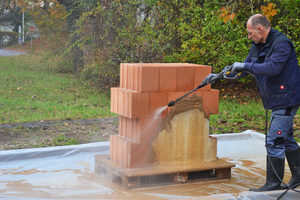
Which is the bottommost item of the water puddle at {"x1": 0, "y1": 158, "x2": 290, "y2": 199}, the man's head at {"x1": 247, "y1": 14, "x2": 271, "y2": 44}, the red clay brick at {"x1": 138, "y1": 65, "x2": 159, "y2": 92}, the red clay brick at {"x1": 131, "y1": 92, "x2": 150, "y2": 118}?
the water puddle at {"x1": 0, "y1": 158, "x2": 290, "y2": 199}

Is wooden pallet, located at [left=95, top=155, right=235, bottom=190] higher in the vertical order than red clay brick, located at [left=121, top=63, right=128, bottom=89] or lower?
lower

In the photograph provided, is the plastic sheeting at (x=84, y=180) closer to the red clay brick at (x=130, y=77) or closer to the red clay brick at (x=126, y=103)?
the red clay brick at (x=126, y=103)

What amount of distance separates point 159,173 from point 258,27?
1.86 m

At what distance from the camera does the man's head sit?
11.2ft

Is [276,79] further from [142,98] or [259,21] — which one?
[142,98]

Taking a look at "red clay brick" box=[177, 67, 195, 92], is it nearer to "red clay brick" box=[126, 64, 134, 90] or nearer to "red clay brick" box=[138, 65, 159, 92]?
"red clay brick" box=[138, 65, 159, 92]

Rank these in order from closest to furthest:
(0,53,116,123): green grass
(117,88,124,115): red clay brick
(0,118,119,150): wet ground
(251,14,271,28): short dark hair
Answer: (251,14,271,28): short dark hair
(117,88,124,115): red clay brick
(0,118,119,150): wet ground
(0,53,116,123): green grass

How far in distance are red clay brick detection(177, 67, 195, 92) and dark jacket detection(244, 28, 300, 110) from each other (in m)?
0.79

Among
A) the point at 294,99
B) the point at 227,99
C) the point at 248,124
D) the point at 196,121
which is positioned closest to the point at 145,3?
the point at 227,99

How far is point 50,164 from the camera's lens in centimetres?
436

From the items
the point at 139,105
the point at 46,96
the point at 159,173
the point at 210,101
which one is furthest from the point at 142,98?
the point at 46,96

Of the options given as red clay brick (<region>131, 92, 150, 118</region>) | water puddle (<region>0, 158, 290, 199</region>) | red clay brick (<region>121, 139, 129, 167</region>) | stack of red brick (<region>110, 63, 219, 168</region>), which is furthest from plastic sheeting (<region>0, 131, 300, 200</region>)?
red clay brick (<region>131, 92, 150, 118</region>)

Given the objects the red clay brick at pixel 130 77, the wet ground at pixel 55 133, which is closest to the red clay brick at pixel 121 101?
the red clay brick at pixel 130 77

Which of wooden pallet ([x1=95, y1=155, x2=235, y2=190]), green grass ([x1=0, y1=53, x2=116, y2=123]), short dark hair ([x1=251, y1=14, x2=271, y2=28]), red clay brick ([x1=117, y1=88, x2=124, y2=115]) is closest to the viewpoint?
short dark hair ([x1=251, y1=14, x2=271, y2=28])
